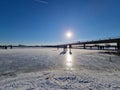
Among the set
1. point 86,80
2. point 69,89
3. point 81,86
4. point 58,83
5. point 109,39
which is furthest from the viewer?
point 109,39

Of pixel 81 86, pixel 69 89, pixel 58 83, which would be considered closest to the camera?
pixel 69 89

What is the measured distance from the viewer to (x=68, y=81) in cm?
758

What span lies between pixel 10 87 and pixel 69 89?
306 centimetres

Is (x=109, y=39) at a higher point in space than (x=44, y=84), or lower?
higher

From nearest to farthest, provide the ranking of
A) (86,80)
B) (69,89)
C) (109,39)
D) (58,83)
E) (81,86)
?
1. (69,89)
2. (81,86)
3. (58,83)
4. (86,80)
5. (109,39)

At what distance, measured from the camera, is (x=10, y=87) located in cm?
674

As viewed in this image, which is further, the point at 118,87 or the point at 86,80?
the point at 86,80

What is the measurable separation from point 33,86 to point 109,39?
191ft

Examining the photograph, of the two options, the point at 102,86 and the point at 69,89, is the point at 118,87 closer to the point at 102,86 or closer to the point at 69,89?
the point at 102,86

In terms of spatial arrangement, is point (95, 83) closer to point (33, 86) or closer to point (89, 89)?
point (89, 89)

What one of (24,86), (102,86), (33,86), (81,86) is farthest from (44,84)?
(102,86)

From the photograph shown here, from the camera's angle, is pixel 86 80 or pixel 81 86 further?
pixel 86 80

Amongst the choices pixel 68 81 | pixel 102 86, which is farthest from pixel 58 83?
pixel 102 86

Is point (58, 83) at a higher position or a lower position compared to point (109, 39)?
lower
